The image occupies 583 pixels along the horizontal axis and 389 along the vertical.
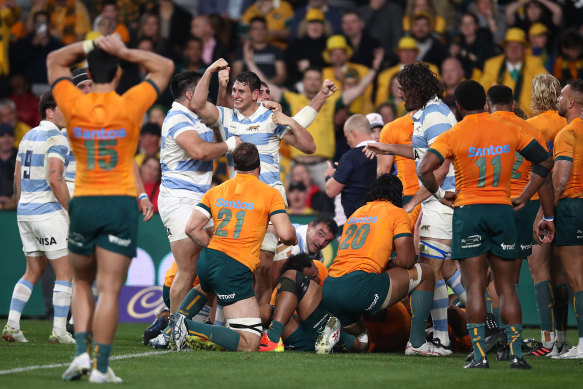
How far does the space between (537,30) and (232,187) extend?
9112 millimetres

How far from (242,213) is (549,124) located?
3.61 meters

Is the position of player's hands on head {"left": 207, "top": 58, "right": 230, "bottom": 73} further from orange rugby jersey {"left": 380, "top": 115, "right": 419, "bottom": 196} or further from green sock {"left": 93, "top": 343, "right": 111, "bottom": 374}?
green sock {"left": 93, "top": 343, "right": 111, "bottom": 374}

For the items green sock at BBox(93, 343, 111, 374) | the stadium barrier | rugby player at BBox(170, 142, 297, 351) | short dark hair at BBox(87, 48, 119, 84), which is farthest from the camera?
the stadium barrier

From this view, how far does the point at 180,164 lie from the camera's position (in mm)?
9789

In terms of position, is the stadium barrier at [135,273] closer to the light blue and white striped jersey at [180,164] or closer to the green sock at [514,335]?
the light blue and white striped jersey at [180,164]

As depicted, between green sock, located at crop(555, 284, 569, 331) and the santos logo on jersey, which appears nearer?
the santos logo on jersey

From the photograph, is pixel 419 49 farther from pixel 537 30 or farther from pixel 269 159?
pixel 269 159

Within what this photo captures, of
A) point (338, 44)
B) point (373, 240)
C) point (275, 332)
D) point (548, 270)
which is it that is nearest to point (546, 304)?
A: point (548, 270)

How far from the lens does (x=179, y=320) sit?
29.0 ft

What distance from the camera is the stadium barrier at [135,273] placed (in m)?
13.7

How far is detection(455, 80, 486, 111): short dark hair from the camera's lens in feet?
25.2

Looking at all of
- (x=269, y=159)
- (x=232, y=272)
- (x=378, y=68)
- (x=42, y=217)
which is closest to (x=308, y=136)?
(x=269, y=159)

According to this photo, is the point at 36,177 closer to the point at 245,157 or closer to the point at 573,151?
the point at 245,157

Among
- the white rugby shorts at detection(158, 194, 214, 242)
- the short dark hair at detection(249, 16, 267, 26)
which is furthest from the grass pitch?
the short dark hair at detection(249, 16, 267, 26)
